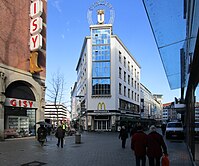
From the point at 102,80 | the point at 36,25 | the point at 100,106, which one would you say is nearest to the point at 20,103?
the point at 36,25

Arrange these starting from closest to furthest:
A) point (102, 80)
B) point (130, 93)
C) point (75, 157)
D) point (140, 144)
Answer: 1. point (140, 144)
2. point (75, 157)
3. point (102, 80)
4. point (130, 93)

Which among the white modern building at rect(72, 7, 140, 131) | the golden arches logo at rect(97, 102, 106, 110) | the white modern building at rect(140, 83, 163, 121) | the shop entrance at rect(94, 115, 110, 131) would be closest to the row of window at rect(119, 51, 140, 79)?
the white modern building at rect(72, 7, 140, 131)

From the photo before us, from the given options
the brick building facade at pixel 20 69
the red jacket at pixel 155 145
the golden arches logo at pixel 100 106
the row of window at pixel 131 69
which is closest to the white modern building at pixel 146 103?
the row of window at pixel 131 69

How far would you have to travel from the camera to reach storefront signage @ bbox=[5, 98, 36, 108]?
1153 inches

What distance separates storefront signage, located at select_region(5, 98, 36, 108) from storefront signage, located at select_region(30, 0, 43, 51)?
573 centimetres

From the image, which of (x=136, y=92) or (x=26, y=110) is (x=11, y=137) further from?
(x=136, y=92)

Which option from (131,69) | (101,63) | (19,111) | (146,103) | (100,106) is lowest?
(19,111)

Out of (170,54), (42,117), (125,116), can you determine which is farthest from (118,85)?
(170,54)

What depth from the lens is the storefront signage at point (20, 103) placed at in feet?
96.1

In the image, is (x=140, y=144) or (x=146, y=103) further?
(x=146, y=103)

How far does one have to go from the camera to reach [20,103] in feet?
102

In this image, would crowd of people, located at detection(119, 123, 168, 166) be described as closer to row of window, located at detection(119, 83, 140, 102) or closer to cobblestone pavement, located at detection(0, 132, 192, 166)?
cobblestone pavement, located at detection(0, 132, 192, 166)

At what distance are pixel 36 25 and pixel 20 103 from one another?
8494 mm

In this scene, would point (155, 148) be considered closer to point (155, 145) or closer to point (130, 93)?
point (155, 145)
